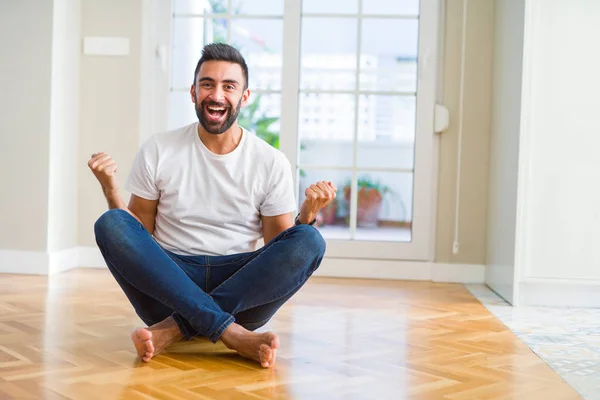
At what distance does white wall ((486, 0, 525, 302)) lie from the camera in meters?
4.03

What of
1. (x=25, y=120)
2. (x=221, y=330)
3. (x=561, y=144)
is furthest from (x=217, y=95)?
(x=25, y=120)

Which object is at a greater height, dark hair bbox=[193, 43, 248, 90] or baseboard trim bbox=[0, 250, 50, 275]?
dark hair bbox=[193, 43, 248, 90]

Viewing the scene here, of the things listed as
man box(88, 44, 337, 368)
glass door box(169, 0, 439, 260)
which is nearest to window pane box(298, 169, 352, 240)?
glass door box(169, 0, 439, 260)

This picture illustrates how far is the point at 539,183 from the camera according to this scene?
3932 mm

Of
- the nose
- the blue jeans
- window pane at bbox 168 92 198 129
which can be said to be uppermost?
window pane at bbox 168 92 198 129

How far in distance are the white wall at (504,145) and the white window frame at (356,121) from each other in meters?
0.34

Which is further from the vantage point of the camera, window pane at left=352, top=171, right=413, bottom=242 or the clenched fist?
window pane at left=352, top=171, right=413, bottom=242

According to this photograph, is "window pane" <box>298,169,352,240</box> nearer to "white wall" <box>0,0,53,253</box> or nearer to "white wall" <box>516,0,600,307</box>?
"white wall" <box>516,0,600,307</box>

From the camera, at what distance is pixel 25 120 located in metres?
4.54

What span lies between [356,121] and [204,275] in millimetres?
2452

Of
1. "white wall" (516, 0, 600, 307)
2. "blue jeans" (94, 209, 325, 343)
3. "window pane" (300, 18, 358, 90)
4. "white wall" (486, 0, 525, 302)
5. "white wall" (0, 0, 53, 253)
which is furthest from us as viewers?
"window pane" (300, 18, 358, 90)

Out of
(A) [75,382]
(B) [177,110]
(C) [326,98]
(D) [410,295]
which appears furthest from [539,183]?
(A) [75,382]

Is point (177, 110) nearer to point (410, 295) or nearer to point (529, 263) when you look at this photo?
point (410, 295)

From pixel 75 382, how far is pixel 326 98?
3015 mm
